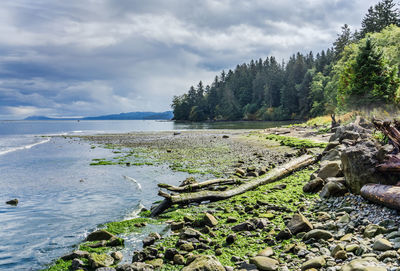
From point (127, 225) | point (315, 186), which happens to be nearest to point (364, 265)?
point (315, 186)

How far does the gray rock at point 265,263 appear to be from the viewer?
16.3 ft

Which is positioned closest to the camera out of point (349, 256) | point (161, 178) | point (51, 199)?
point (349, 256)

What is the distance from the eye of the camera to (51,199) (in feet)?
41.5

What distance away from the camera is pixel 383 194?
6465mm

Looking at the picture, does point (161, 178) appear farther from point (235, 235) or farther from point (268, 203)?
point (235, 235)

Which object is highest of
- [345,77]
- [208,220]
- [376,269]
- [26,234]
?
[345,77]

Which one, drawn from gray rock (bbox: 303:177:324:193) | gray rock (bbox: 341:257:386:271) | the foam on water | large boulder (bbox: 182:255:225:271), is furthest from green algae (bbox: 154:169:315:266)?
the foam on water

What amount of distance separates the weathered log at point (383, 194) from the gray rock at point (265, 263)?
323cm

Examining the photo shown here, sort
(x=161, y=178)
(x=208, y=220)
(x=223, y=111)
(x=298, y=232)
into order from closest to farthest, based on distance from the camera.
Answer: (x=298, y=232) < (x=208, y=220) < (x=161, y=178) < (x=223, y=111)

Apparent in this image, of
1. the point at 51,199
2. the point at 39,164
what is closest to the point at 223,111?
the point at 39,164

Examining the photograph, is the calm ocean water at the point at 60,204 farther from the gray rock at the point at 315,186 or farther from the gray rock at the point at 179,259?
the gray rock at the point at 315,186

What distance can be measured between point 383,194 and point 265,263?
145 inches

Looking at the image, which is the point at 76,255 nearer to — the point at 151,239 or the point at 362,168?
the point at 151,239

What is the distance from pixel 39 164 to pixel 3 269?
20.1 metres
